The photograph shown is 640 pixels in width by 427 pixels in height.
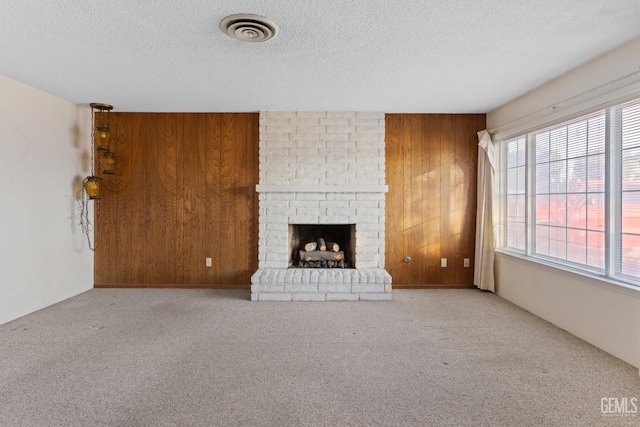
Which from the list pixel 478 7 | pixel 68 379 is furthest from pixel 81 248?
pixel 478 7

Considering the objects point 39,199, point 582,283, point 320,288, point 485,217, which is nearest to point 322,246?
point 320,288

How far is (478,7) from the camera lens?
1.88 meters

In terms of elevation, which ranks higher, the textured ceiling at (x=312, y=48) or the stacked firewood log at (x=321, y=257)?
the textured ceiling at (x=312, y=48)

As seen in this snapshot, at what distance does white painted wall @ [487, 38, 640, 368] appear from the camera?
2264mm

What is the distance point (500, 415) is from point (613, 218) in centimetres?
189

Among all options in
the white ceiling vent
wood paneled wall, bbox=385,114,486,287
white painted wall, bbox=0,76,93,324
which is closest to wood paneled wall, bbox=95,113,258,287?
white painted wall, bbox=0,76,93,324

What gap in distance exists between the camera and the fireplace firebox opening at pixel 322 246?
4.25 meters

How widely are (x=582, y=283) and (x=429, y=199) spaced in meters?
1.91

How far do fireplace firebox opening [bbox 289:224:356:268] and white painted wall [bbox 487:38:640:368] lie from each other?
2.01m

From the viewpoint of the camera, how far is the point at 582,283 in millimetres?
2658

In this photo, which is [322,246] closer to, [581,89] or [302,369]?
[302,369]

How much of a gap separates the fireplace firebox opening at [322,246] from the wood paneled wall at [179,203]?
595 millimetres

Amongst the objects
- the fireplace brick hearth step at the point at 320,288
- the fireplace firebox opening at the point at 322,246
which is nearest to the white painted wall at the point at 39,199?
the fireplace brick hearth step at the point at 320,288

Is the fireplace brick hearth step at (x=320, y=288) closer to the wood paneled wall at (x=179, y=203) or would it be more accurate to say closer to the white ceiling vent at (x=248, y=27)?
the wood paneled wall at (x=179, y=203)
